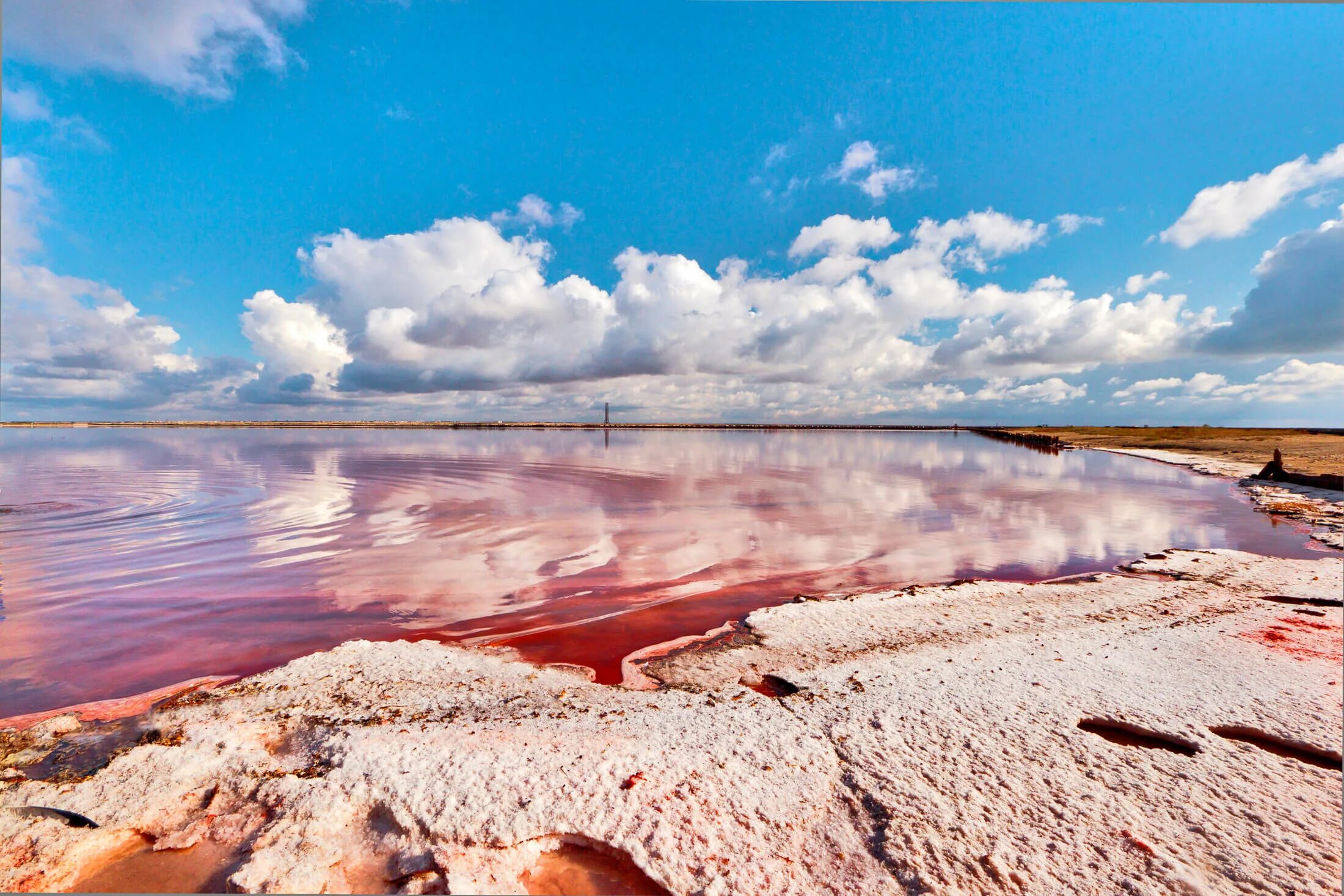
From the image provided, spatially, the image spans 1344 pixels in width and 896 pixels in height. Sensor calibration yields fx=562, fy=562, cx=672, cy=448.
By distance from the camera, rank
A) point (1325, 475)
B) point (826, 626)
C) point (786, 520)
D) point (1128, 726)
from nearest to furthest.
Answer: point (1128, 726) < point (826, 626) < point (786, 520) < point (1325, 475)

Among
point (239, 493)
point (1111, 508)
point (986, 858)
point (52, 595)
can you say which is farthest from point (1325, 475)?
point (239, 493)

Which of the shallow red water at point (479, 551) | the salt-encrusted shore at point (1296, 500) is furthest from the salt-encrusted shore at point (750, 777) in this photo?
the salt-encrusted shore at point (1296, 500)

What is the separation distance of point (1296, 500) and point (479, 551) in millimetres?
24477

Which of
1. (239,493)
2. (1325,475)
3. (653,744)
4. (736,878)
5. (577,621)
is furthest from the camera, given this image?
(1325,475)

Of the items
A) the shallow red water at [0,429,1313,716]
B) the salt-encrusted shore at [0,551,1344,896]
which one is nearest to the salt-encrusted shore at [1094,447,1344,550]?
the shallow red water at [0,429,1313,716]

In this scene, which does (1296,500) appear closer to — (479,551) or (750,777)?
(750,777)

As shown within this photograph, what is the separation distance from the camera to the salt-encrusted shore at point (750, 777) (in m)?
3.11

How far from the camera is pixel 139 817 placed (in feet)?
11.3

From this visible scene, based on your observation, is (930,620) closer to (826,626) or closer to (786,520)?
(826,626)

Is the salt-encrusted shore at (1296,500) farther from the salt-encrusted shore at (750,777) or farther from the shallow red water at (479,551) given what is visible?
the salt-encrusted shore at (750,777)

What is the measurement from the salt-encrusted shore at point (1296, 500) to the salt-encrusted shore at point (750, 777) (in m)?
11.0

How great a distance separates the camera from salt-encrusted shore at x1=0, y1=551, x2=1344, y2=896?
10.2 feet

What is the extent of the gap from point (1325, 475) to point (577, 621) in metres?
29.0

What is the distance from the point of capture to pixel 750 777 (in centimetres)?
381
